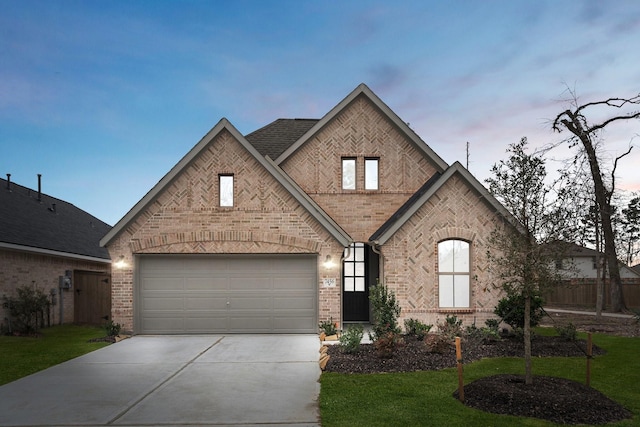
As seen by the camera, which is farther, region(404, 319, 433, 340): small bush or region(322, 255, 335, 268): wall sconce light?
region(322, 255, 335, 268): wall sconce light

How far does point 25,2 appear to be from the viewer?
52.4ft

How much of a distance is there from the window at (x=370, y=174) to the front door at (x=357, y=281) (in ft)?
7.59

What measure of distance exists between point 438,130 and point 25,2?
19.8 meters

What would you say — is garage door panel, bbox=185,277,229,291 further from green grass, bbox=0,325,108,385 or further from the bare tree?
the bare tree

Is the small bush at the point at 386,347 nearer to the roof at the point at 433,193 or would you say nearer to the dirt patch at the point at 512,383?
the dirt patch at the point at 512,383

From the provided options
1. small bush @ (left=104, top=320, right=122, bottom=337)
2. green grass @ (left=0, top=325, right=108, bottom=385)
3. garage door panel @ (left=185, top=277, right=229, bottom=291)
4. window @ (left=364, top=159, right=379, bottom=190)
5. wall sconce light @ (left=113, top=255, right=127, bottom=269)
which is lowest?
green grass @ (left=0, top=325, right=108, bottom=385)

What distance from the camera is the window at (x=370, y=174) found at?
18141 mm

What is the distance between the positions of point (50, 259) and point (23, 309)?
11.4 feet

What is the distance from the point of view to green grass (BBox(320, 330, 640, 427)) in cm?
691

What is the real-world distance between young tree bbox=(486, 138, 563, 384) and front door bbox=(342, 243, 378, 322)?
9577mm

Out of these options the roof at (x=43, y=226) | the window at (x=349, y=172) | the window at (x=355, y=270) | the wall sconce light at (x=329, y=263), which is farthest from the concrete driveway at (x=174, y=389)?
the roof at (x=43, y=226)

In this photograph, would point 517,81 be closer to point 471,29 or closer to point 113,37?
point 471,29

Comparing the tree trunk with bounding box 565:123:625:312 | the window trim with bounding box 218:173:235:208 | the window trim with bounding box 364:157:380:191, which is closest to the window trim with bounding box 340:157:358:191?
the window trim with bounding box 364:157:380:191

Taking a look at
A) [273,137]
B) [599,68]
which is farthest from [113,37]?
[599,68]
